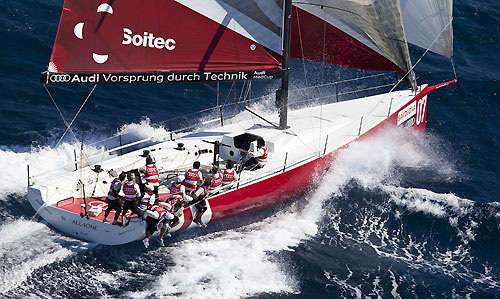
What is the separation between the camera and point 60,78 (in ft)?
44.3

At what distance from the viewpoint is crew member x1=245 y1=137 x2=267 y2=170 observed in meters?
15.9

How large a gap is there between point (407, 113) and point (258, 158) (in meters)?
5.98

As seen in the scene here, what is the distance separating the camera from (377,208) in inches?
643

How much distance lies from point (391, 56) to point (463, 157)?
3.80 metres

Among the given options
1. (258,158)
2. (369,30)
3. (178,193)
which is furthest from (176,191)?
(369,30)

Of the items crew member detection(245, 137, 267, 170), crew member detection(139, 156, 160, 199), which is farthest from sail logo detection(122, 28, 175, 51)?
crew member detection(245, 137, 267, 170)

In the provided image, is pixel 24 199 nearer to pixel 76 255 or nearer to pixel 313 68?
pixel 76 255

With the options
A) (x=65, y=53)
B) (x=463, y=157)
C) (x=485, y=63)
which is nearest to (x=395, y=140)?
(x=463, y=157)

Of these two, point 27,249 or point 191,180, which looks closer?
point 27,249

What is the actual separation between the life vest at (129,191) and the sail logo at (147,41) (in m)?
3.10

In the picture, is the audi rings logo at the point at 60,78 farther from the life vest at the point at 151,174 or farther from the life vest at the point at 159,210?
the life vest at the point at 159,210

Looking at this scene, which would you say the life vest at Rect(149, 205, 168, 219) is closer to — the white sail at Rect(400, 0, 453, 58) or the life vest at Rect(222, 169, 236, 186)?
the life vest at Rect(222, 169, 236, 186)

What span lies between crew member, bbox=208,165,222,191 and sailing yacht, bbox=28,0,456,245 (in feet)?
0.57

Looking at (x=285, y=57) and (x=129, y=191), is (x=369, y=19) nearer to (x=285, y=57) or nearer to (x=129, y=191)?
(x=285, y=57)
